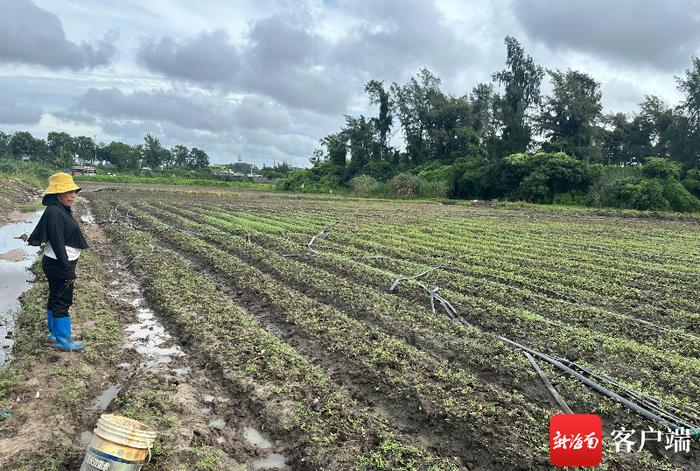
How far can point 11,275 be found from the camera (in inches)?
396

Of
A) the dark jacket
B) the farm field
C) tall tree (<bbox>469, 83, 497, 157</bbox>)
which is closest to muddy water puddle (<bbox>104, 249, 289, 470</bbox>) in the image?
the farm field

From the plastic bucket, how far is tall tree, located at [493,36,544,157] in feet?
162

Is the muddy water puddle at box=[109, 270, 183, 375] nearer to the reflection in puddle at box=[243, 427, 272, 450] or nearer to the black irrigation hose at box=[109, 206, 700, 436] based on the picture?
the reflection in puddle at box=[243, 427, 272, 450]

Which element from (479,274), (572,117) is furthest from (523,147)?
(479,274)

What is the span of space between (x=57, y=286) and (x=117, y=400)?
1.80 metres

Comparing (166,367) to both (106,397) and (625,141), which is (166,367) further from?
(625,141)

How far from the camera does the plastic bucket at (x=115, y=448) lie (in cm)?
323

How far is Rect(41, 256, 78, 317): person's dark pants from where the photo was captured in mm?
5516

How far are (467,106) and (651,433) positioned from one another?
53811 millimetres

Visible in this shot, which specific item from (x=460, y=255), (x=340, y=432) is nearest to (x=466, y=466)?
(x=340, y=432)

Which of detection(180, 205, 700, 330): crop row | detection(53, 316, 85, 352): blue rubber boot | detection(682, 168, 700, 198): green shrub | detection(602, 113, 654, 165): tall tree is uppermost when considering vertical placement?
detection(602, 113, 654, 165): tall tree

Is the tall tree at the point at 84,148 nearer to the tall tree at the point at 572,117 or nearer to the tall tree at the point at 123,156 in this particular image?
the tall tree at the point at 123,156

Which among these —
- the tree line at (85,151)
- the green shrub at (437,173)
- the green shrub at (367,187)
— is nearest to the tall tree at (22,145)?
the tree line at (85,151)
